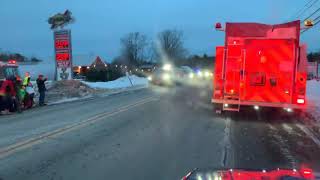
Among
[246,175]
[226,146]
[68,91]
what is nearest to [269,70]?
[226,146]

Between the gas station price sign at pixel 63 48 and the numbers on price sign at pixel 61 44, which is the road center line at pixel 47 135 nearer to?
the gas station price sign at pixel 63 48

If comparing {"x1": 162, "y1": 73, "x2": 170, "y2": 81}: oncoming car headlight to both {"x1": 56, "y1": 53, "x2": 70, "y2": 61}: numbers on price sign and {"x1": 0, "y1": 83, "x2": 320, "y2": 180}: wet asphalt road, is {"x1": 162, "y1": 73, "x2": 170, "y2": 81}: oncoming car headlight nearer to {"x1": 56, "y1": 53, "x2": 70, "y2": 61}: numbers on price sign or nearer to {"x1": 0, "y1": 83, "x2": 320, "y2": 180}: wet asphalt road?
{"x1": 56, "y1": 53, "x2": 70, "y2": 61}: numbers on price sign

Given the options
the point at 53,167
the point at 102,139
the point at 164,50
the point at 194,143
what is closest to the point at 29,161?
the point at 53,167

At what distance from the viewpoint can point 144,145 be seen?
36.4ft

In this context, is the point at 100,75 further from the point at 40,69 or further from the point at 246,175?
the point at 246,175

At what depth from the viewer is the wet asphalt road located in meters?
8.65

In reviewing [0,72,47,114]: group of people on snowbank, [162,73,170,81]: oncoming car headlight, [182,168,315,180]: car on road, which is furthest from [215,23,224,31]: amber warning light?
[162,73,170,81]: oncoming car headlight

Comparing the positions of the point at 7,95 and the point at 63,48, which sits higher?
the point at 63,48

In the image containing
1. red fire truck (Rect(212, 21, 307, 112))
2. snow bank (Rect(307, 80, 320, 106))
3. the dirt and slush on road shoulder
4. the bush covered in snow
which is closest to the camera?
red fire truck (Rect(212, 21, 307, 112))

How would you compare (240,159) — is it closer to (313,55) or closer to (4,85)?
(4,85)

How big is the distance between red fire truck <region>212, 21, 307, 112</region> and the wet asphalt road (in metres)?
0.73

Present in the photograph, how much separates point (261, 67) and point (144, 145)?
258 inches

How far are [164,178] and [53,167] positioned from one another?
2115 millimetres

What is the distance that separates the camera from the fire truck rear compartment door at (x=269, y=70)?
15930 mm
